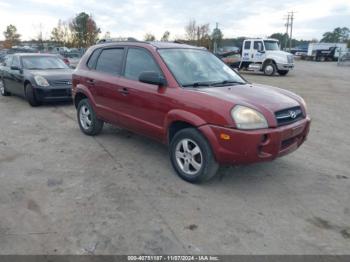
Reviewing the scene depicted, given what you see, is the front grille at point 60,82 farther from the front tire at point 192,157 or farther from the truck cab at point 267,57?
the truck cab at point 267,57

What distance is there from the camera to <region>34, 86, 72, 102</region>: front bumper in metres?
9.28

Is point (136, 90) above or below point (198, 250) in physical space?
above

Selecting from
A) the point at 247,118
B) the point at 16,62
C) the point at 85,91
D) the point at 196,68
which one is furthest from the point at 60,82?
the point at 247,118

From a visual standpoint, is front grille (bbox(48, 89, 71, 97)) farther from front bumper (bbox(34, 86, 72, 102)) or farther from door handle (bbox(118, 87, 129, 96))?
door handle (bbox(118, 87, 129, 96))

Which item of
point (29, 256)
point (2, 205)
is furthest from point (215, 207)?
point (2, 205)

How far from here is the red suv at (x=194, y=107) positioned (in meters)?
3.76

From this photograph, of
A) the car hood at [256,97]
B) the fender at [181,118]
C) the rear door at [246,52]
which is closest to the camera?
the car hood at [256,97]

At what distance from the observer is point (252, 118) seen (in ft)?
12.2

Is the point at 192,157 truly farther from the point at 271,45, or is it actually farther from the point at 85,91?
the point at 271,45

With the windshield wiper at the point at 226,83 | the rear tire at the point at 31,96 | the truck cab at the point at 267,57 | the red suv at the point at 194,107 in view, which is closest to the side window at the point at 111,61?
the red suv at the point at 194,107

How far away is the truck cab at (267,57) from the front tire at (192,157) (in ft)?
59.8

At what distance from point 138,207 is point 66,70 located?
306 inches

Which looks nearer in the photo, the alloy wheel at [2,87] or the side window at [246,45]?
the alloy wheel at [2,87]

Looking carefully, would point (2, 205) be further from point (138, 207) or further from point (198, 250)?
point (198, 250)
